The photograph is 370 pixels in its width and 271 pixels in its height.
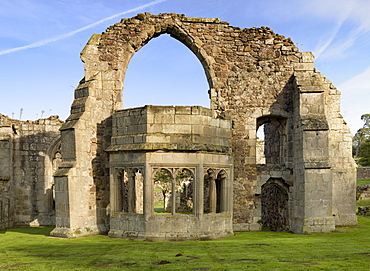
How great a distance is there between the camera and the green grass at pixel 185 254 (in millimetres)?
7719

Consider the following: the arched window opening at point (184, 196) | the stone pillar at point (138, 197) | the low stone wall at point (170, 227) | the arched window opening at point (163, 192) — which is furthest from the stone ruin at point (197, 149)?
the arched window opening at point (163, 192)

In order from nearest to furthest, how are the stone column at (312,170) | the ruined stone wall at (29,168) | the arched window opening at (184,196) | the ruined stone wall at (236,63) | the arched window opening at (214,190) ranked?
the arched window opening at (214,190) < the stone column at (312,170) < the ruined stone wall at (236,63) < the ruined stone wall at (29,168) < the arched window opening at (184,196)

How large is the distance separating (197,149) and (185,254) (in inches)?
149

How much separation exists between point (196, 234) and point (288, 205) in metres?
4.72

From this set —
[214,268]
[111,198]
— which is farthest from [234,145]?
[214,268]

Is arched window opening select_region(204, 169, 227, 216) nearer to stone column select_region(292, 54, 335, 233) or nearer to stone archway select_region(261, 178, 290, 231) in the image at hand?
stone archway select_region(261, 178, 290, 231)

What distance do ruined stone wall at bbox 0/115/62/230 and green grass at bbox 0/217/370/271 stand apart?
451 cm

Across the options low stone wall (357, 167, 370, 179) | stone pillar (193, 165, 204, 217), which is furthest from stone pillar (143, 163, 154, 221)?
low stone wall (357, 167, 370, 179)

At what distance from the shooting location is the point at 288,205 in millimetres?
14500

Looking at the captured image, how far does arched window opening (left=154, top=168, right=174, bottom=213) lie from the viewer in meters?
25.2

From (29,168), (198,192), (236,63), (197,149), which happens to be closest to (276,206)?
(198,192)

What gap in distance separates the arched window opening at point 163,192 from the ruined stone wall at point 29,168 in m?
9.08

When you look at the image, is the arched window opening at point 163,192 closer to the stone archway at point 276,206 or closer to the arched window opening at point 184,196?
the arched window opening at point 184,196

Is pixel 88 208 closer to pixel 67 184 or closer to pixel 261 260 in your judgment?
pixel 67 184
